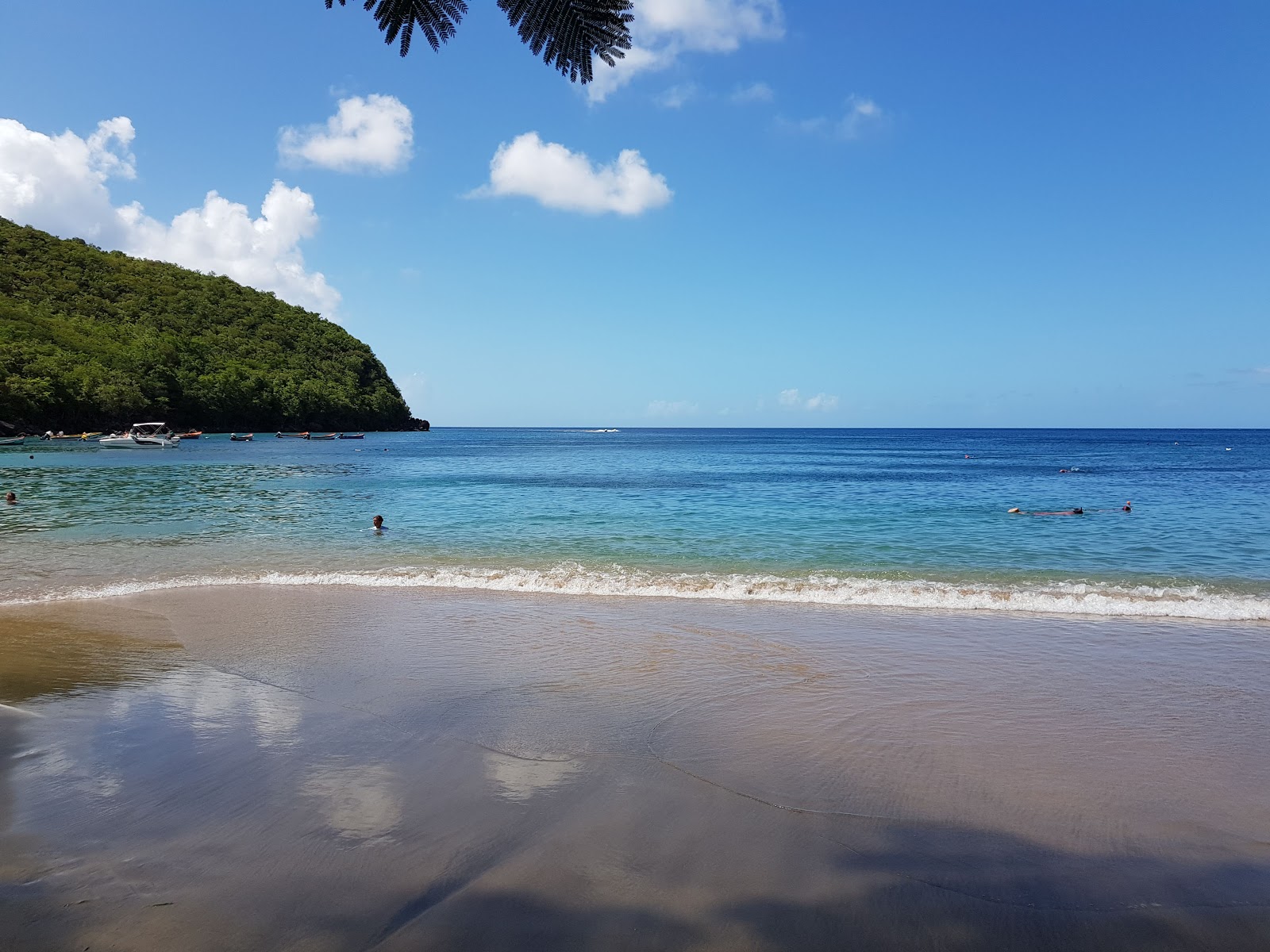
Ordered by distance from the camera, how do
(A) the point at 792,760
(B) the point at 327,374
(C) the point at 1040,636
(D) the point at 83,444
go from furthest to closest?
1. (B) the point at 327,374
2. (D) the point at 83,444
3. (C) the point at 1040,636
4. (A) the point at 792,760

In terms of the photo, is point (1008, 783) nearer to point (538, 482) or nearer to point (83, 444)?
point (538, 482)

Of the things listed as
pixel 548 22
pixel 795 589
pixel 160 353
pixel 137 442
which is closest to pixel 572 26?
pixel 548 22

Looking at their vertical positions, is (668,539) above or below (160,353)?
below

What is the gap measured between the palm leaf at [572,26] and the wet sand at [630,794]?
4162mm

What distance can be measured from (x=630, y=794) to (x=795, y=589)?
830cm

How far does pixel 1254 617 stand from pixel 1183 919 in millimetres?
9785

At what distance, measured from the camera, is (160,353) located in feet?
364

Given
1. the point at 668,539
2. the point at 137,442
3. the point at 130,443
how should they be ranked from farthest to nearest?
the point at 137,442, the point at 130,443, the point at 668,539

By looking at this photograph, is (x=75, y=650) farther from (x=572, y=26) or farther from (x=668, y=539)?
(x=668, y=539)

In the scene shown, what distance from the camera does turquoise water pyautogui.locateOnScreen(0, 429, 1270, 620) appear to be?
12.9 metres

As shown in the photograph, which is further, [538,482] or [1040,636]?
[538,482]

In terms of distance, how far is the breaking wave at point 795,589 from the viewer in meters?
11.3

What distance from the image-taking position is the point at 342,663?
806cm

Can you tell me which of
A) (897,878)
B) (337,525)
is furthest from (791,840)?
(337,525)
